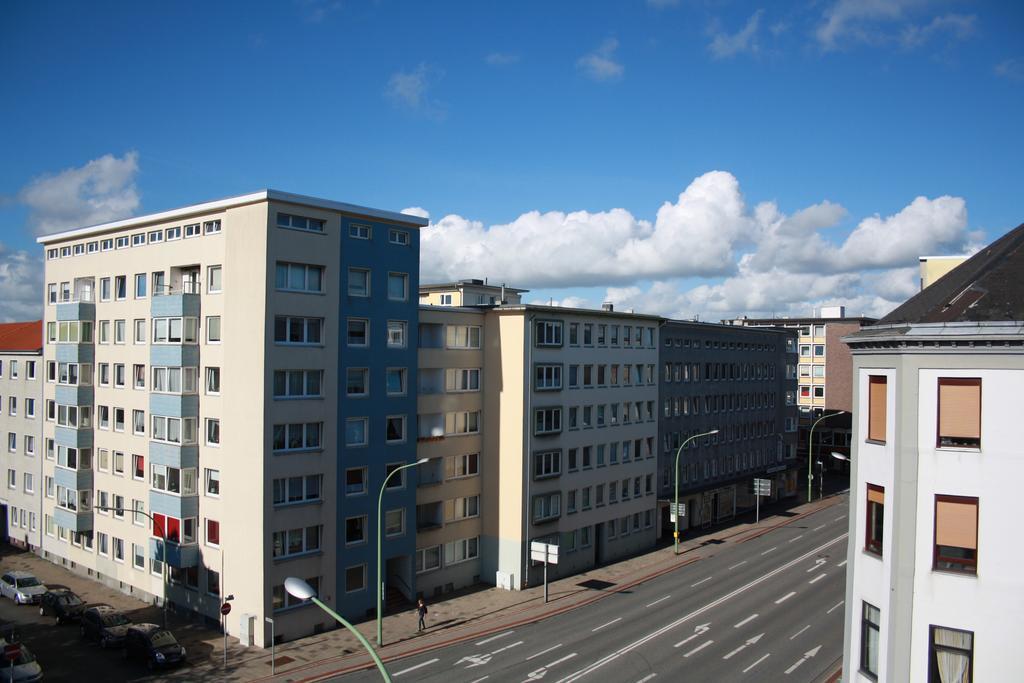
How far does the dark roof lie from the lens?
1791 cm

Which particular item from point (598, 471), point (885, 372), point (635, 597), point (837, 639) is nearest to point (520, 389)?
point (598, 471)

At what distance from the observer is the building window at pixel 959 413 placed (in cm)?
1767

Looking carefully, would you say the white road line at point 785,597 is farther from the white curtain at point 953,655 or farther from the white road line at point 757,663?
the white curtain at point 953,655

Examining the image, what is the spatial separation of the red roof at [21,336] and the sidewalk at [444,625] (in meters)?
30.3

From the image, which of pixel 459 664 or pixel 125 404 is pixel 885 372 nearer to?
pixel 459 664

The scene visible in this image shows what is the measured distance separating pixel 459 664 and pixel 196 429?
58.2 ft

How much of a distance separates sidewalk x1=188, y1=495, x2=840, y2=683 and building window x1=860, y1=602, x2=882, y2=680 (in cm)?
2055

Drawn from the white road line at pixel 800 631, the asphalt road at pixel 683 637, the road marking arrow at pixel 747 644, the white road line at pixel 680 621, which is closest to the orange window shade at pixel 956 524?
the asphalt road at pixel 683 637

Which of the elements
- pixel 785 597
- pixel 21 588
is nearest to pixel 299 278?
pixel 21 588

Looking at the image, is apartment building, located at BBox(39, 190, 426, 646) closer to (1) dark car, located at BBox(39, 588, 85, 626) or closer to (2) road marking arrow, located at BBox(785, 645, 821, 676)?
(1) dark car, located at BBox(39, 588, 85, 626)

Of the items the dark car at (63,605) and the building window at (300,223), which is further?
the dark car at (63,605)

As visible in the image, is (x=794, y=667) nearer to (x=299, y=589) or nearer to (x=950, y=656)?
(x=950, y=656)

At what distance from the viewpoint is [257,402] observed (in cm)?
3500

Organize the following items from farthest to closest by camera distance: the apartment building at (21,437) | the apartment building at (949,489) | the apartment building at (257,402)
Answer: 1. the apartment building at (21,437)
2. the apartment building at (257,402)
3. the apartment building at (949,489)
